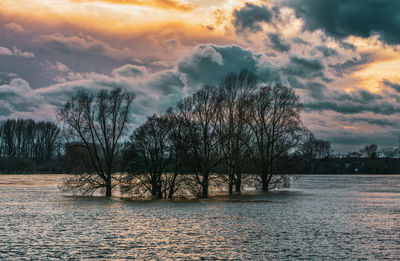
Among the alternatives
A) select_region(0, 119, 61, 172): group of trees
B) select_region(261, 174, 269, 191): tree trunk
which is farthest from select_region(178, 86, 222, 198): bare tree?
select_region(0, 119, 61, 172): group of trees

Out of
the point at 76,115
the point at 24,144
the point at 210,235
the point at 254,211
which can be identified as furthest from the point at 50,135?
the point at 210,235

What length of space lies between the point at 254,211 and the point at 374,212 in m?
11.1

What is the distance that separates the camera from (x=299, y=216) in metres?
35.7

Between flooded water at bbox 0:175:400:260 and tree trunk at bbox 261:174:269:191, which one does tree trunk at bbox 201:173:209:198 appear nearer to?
tree trunk at bbox 261:174:269:191

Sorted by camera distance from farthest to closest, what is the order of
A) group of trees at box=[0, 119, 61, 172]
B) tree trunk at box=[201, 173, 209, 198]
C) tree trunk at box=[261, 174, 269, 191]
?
group of trees at box=[0, 119, 61, 172] < tree trunk at box=[261, 174, 269, 191] < tree trunk at box=[201, 173, 209, 198]

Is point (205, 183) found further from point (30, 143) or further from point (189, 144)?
point (30, 143)

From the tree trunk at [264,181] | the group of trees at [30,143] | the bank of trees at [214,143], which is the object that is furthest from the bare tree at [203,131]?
the group of trees at [30,143]

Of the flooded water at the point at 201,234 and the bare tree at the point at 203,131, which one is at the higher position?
the bare tree at the point at 203,131

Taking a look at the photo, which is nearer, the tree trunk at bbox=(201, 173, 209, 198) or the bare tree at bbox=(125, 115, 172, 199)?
the bare tree at bbox=(125, 115, 172, 199)

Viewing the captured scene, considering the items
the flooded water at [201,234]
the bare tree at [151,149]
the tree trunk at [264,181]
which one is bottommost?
the flooded water at [201,234]

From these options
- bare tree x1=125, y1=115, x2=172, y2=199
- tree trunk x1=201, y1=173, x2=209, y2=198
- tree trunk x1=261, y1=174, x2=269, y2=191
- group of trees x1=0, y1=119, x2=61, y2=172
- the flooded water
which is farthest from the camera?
group of trees x1=0, y1=119, x2=61, y2=172

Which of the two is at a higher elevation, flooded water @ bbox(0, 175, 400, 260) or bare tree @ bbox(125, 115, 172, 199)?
bare tree @ bbox(125, 115, 172, 199)

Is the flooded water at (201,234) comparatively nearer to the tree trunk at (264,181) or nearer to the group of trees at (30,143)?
the tree trunk at (264,181)

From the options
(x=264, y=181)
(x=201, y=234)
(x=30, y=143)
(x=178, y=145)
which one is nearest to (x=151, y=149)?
(x=178, y=145)
